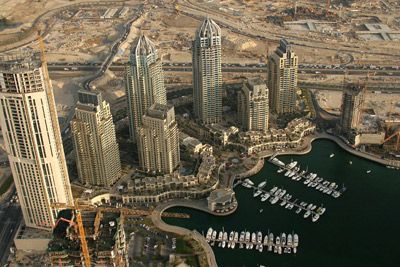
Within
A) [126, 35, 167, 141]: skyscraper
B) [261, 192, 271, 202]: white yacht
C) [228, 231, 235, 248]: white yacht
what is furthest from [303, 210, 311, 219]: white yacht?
[126, 35, 167, 141]: skyscraper

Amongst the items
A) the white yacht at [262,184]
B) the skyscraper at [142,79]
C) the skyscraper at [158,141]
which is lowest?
the white yacht at [262,184]

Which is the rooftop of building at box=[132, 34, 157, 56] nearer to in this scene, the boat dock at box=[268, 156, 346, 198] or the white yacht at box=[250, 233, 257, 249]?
the boat dock at box=[268, 156, 346, 198]

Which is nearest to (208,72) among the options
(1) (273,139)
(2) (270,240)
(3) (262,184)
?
(1) (273,139)

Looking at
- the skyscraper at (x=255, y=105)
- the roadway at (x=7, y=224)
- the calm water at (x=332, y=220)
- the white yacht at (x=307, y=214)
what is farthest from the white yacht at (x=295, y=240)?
the roadway at (x=7, y=224)

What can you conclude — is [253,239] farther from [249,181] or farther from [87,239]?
[87,239]

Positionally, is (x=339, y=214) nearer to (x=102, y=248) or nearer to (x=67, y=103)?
(x=102, y=248)

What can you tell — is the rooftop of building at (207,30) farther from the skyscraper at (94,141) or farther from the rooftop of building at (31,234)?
the rooftop of building at (31,234)
